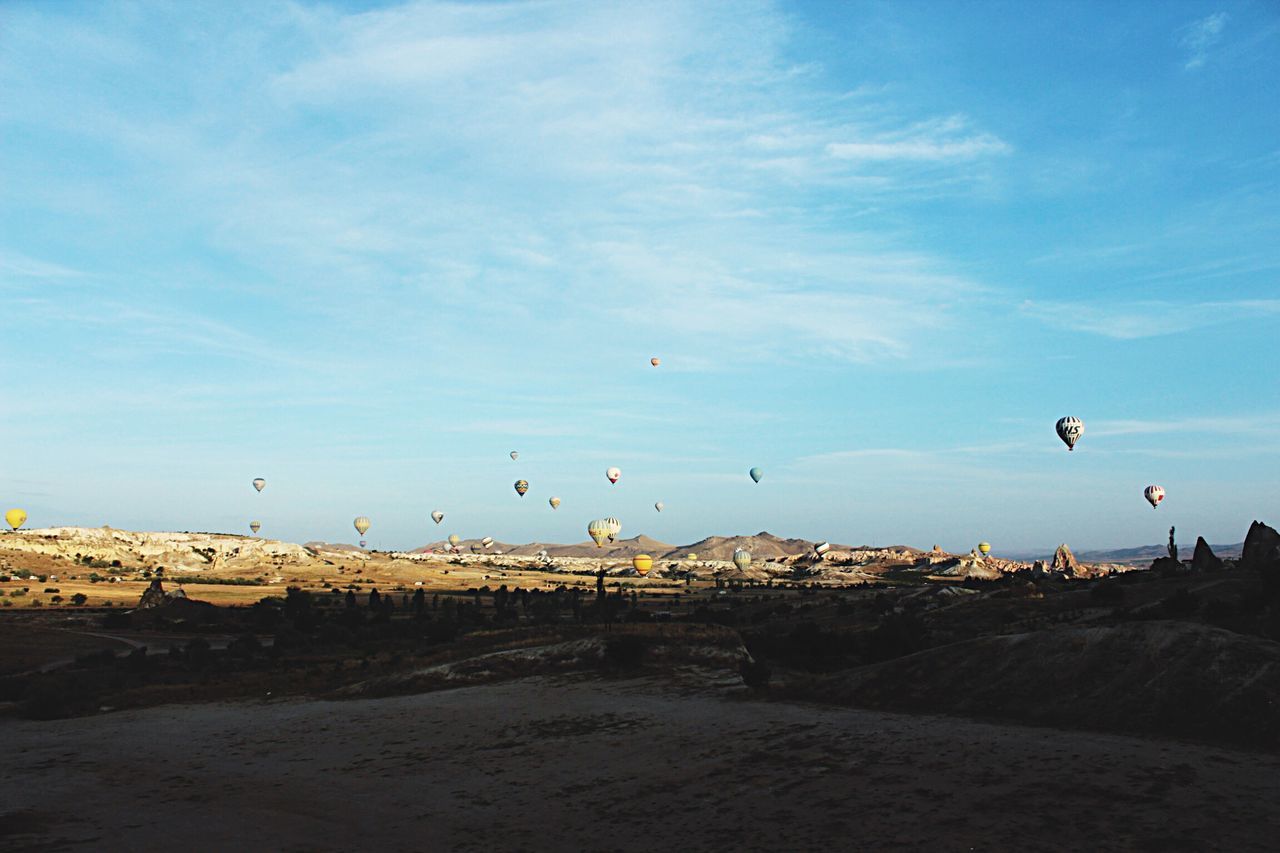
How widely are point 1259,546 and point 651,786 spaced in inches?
1984

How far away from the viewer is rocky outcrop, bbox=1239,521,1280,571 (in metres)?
51.7

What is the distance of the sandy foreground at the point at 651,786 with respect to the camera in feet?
43.8

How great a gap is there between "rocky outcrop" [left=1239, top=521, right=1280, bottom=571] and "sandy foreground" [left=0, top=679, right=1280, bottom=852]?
41.0m

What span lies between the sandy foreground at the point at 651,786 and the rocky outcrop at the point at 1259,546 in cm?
4105

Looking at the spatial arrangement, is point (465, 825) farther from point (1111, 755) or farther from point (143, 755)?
point (143, 755)

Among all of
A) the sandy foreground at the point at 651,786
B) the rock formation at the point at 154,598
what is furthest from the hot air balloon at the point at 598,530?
the sandy foreground at the point at 651,786

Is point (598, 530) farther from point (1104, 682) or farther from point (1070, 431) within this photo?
point (1104, 682)

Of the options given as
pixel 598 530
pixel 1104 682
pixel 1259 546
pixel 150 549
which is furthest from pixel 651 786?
pixel 150 549

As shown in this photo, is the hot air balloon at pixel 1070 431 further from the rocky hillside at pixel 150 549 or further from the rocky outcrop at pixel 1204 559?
the rocky hillside at pixel 150 549

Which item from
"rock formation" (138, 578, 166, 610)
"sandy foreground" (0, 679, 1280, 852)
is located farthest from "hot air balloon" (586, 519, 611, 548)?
"sandy foreground" (0, 679, 1280, 852)

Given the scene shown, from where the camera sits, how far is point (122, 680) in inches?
1738

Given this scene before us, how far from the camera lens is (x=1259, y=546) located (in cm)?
5344

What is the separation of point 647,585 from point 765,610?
68611 mm

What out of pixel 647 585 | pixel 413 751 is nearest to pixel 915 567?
pixel 647 585
